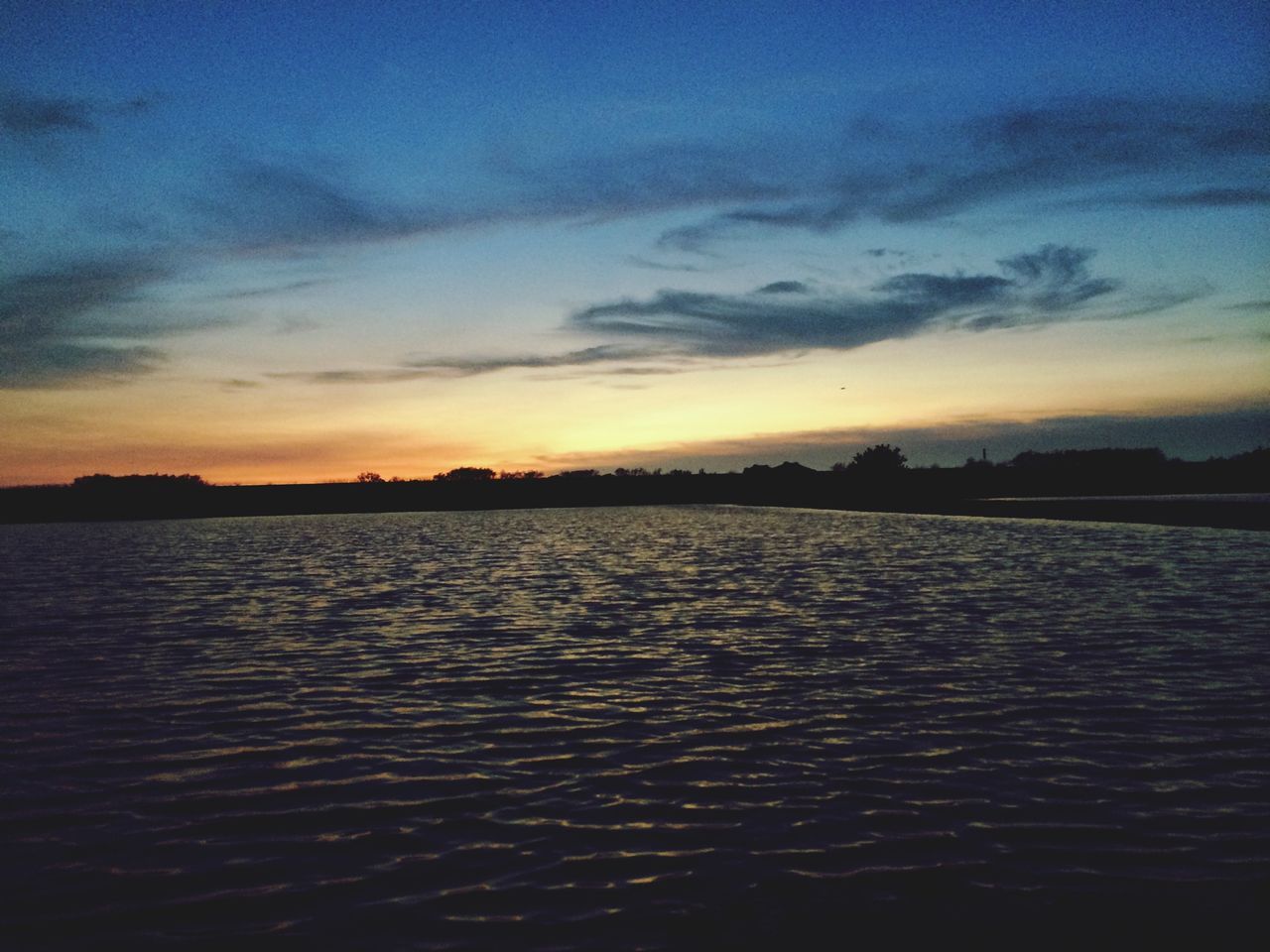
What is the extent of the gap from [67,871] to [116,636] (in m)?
17.5

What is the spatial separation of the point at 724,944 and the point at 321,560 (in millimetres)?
50447

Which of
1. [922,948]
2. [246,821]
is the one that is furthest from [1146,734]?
[246,821]

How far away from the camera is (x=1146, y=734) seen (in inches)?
514

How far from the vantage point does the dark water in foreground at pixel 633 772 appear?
8.12 metres

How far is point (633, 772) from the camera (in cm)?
1188

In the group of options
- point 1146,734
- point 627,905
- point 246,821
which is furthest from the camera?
point 1146,734

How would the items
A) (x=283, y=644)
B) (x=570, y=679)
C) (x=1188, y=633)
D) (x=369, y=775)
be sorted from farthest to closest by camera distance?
(x=283, y=644)
(x=1188, y=633)
(x=570, y=679)
(x=369, y=775)

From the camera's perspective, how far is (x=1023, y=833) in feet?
31.1

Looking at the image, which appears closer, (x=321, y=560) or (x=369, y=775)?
(x=369, y=775)

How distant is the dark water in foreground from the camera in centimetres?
812

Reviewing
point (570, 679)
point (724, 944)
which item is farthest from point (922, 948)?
point (570, 679)

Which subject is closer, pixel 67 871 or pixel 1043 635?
pixel 67 871

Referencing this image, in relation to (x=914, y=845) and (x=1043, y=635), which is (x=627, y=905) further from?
(x=1043, y=635)

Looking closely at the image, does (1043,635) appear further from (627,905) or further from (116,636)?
(116,636)
